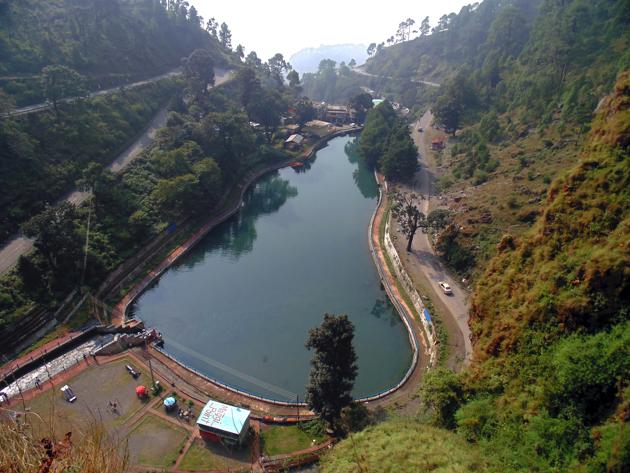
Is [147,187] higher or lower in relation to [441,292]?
higher

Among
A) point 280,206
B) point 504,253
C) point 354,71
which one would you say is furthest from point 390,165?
point 354,71

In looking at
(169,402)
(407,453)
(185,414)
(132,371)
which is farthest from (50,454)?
(132,371)

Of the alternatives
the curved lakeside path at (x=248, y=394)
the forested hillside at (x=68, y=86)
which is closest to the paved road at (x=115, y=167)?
the forested hillside at (x=68, y=86)

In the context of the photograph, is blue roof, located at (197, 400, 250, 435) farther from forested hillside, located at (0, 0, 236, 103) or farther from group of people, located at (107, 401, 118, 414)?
forested hillside, located at (0, 0, 236, 103)

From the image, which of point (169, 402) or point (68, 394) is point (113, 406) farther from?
point (169, 402)

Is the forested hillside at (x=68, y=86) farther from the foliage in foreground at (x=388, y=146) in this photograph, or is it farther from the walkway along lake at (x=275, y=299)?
the foliage in foreground at (x=388, y=146)

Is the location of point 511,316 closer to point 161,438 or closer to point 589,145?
point 589,145

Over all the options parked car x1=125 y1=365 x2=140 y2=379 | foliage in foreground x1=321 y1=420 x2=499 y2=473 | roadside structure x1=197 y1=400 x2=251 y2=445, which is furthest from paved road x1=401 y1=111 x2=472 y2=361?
parked car x1=125 y1=365 x2=140 y2=379
